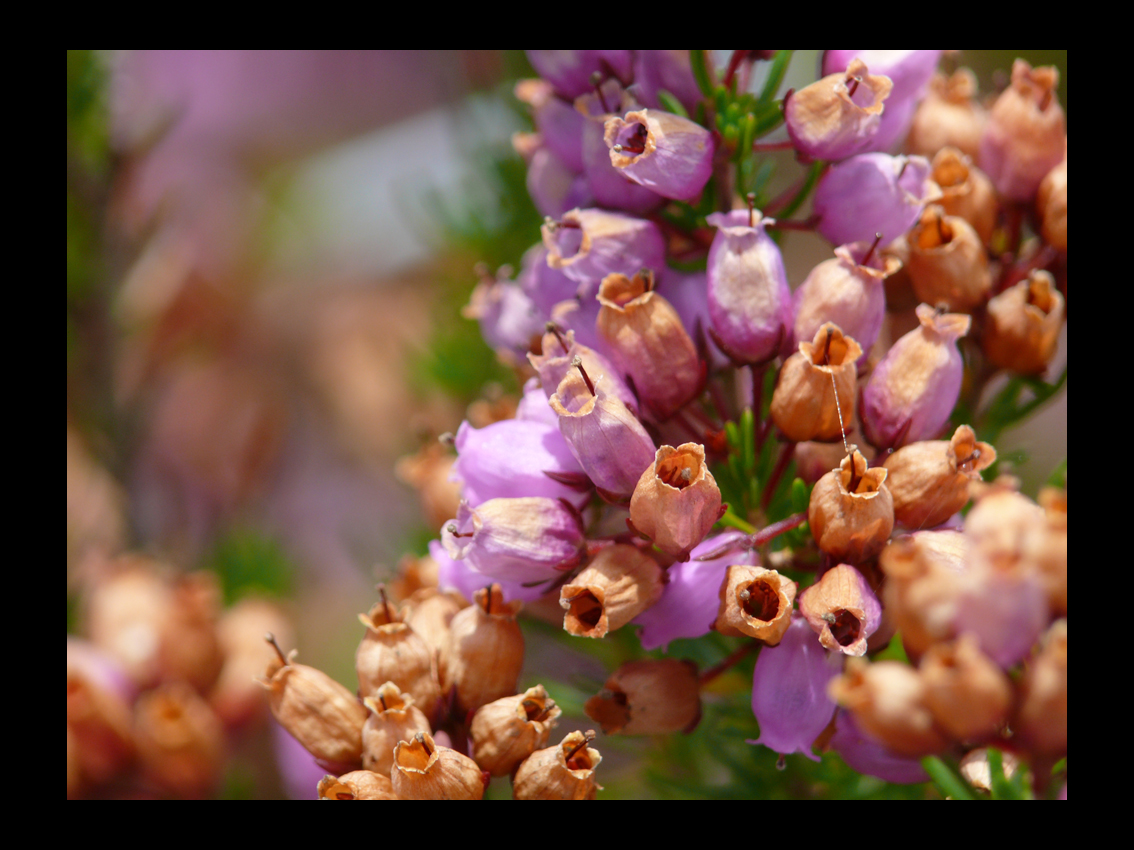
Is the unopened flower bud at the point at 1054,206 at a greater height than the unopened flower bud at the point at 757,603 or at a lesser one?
greater

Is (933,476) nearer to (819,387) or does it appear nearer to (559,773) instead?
(819,387)

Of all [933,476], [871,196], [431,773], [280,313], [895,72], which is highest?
[280,313]

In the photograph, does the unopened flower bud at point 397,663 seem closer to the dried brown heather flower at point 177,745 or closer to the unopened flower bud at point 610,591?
the unopened flower bud at point 610,591

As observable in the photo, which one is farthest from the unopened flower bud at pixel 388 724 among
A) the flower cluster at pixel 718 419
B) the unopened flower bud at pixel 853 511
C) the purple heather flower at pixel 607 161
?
the purple heather flower at pixel 607 161

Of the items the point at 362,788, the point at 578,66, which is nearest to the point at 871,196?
the point at 578,66

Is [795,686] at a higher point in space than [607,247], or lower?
lower

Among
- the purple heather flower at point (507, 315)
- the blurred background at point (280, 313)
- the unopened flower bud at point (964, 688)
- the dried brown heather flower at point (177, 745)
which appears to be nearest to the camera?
the unopened flower bud at point (964, 688)

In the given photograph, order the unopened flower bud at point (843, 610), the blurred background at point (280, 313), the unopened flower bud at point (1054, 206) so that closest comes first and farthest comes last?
the unopened flower bud at point (843, 610) < the unopened flower bud at point (1054, 206) < the blurred background at point (280, 313)
